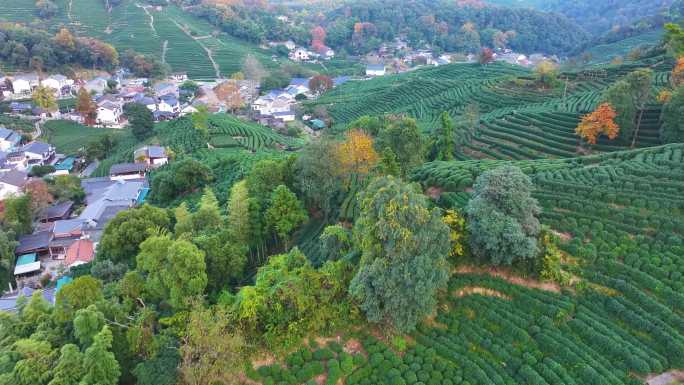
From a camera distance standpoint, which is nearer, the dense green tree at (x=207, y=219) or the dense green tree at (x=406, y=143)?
the dense green tree at (x=207, y=219)

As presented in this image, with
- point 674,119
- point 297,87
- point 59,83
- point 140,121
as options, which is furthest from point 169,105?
point 674,119

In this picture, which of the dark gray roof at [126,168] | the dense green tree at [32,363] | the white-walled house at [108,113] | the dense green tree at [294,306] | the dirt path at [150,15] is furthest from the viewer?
the dirt path at [150,15]

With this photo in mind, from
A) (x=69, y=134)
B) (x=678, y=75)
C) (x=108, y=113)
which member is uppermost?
(x=678, y=75)

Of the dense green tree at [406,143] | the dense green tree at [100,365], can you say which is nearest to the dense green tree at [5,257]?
the dense green tree at [100,365]

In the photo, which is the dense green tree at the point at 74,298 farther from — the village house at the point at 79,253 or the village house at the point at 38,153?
the village house at the point at 38,153

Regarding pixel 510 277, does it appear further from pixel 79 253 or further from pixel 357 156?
pixel 79 253

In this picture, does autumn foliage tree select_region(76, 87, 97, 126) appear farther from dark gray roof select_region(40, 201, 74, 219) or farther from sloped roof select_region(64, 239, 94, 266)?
sloped roof select_region(64, 239, 94, 266)

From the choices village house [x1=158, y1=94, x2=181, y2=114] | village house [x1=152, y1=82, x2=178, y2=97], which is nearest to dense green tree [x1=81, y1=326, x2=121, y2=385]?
village house [x1=158, y1=94, x2=181, y2=114]

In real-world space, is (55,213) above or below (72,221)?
below
